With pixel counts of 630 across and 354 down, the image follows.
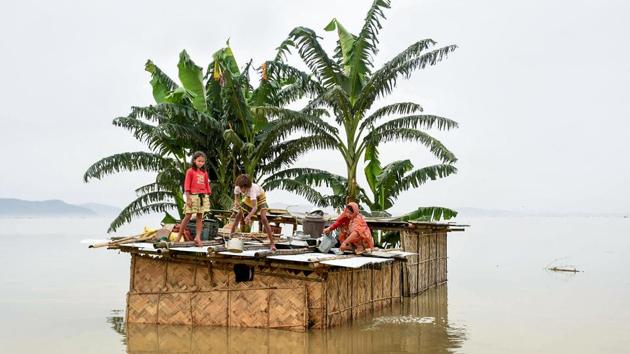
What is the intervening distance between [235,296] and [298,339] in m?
1.34

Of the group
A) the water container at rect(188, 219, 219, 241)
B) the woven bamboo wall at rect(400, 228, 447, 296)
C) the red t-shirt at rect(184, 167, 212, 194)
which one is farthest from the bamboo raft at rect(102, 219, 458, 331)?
the woven bamboo wall at rect(400, 228, 447, 296)

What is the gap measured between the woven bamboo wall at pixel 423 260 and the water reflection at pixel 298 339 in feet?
9.09

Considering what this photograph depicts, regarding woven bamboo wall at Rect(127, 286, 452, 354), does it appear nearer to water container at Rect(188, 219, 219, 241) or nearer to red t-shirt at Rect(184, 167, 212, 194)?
water container at Rect(188, 219, 219, 241)

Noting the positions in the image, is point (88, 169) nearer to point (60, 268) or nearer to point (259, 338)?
point (259, 338)

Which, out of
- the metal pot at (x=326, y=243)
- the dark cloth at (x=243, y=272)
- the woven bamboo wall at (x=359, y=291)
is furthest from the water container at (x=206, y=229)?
the woven bamboo wall at (x=359, y=291)

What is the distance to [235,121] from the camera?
15570 mm

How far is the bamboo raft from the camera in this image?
10.1 m

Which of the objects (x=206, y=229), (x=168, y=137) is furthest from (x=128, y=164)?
(x=206, y=229)

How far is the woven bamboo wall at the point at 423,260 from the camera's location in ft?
48.9

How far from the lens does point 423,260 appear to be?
16094 millimetres

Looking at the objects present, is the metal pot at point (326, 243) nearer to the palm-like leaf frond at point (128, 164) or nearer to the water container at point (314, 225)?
the water container at point (314, 225)

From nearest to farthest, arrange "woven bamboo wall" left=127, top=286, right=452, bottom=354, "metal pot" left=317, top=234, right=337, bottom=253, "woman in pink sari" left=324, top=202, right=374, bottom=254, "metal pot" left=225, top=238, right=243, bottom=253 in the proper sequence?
"metal pot" left=225, top=238, right=243, bottom=253
"woven bamboo wall" left=127, top=286, right=452, bottom=354
"metal pot" left=317, top=234, right=337, bottom=253
"woman in pink sari" left=324, top=202, right=374, bottom=254

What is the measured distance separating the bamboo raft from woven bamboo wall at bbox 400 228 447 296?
292cm

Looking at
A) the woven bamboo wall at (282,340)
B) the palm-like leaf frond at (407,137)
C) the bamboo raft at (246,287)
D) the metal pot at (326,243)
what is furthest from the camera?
the palm-like leaf frond at (407,137)
